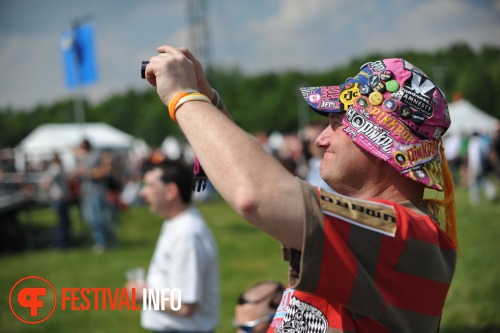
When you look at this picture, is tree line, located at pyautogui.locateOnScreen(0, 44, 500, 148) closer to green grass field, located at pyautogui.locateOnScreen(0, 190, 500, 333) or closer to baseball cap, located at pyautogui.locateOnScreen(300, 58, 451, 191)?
green grass field, located at pyautogui.locateOnScreen(0, 190, 500, 333)

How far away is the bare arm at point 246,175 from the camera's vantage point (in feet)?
3.35

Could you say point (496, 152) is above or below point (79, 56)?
below

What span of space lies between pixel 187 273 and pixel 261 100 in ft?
256

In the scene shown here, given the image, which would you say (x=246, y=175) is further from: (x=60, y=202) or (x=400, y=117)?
(x=60, y=202)

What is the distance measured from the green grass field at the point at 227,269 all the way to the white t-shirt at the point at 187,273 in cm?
232

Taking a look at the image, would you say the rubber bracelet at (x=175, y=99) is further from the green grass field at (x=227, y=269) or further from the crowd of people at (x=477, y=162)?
the crowd of people at (x=477, y=162)

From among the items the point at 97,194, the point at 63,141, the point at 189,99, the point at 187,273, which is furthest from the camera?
the point at 63,141

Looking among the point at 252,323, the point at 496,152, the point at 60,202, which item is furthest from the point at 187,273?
the point at 496,152

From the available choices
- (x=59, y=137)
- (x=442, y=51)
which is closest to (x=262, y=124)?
(x=442, y=51)

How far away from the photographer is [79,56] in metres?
9.64

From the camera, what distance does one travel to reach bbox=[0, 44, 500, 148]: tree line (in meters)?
53.9

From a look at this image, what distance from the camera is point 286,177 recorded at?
1.05m

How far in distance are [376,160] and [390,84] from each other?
205mm

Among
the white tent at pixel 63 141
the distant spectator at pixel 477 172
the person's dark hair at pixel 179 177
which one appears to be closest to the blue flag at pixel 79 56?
the person's dark hair at pixel 179 177
